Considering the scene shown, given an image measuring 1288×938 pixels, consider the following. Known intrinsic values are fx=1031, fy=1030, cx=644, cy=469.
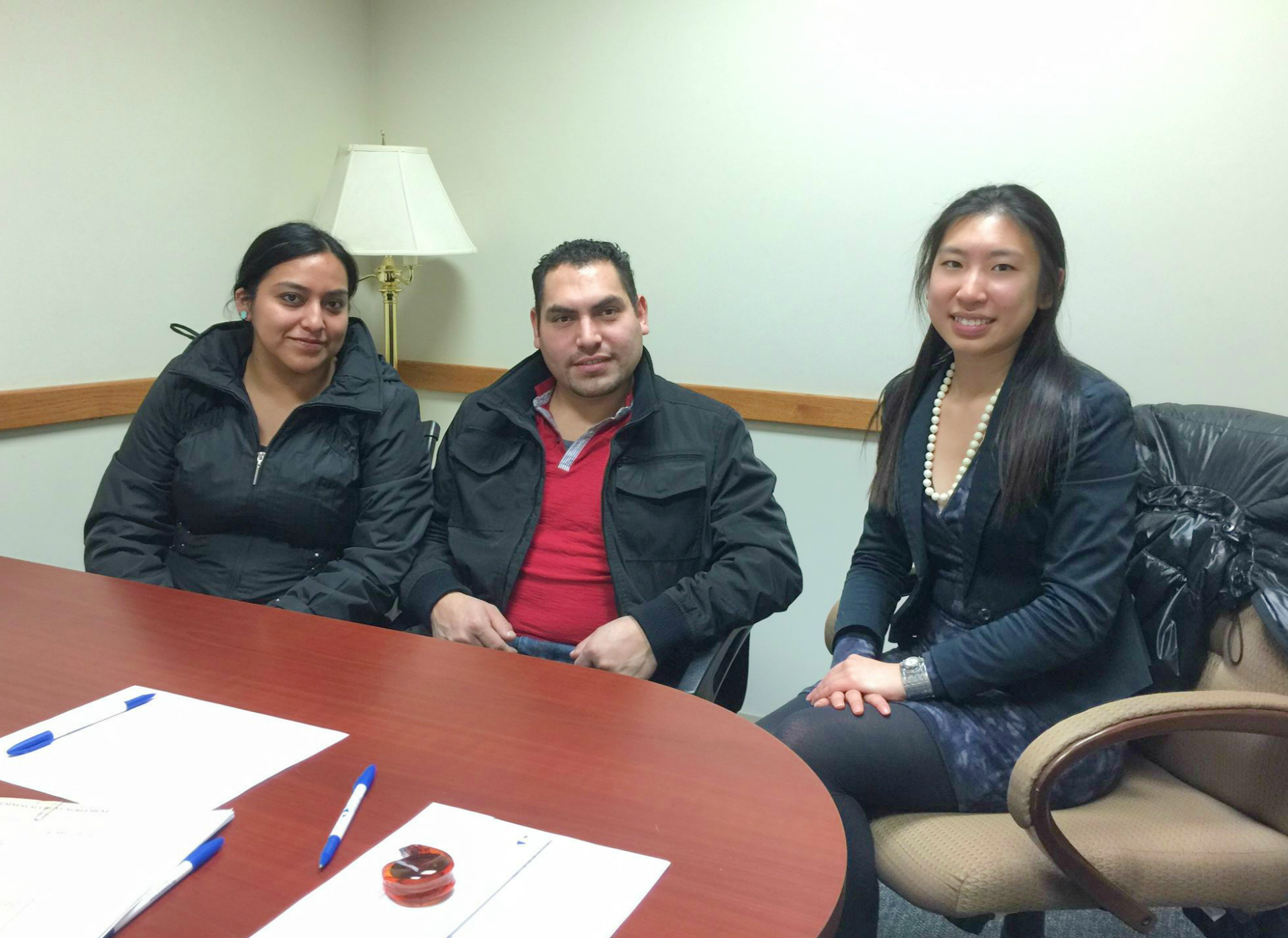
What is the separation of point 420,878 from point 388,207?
2395 millimetres

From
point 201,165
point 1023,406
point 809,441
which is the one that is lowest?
point 809,441

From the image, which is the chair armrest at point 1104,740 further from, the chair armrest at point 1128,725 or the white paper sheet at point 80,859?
the white paper sheet at point 80,859

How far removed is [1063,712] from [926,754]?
9.5 inches

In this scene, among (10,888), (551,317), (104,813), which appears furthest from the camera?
(551,317)

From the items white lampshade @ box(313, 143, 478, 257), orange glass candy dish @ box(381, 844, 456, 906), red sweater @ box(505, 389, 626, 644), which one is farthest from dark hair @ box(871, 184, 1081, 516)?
white lampshade @ box(313, 143, 478, 257)

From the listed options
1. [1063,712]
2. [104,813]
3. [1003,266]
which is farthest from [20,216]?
[1063,712]

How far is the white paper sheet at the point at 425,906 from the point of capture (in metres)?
0.76

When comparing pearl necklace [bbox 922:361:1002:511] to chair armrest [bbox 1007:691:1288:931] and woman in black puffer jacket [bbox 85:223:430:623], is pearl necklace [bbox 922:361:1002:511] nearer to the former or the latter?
chair armrest [bbox 1007:691:1288:931]

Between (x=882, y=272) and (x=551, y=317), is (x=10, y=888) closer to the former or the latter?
(x=551, y=317)

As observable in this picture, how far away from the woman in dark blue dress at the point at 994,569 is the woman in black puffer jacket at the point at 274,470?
853 millimetres

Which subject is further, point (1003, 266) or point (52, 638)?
point (1003, 266)

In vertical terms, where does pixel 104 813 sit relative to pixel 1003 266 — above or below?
below

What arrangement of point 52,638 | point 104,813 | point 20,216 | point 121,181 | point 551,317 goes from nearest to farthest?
point 104,813 < point 52,638 < point 551,317 < point 20,216 < point 121,181

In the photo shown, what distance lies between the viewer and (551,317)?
6.60 feet
